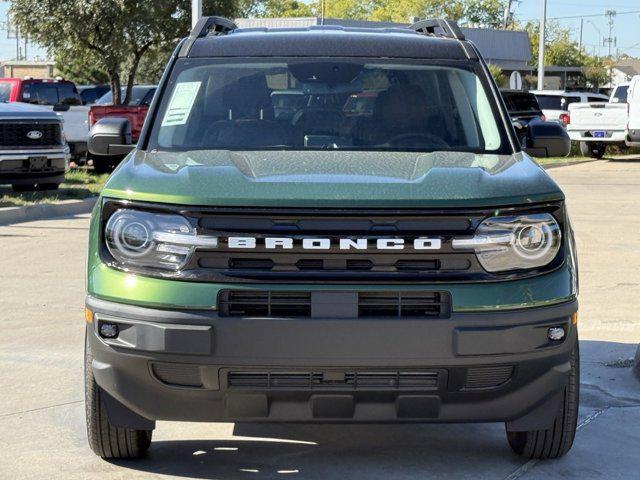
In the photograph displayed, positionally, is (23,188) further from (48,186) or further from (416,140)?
(416,140)

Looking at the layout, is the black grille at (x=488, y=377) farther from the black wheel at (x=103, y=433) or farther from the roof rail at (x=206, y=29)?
the roof rail at (x=206, y=29)

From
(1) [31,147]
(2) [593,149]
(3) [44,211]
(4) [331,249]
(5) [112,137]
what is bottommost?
(2) [593,149]

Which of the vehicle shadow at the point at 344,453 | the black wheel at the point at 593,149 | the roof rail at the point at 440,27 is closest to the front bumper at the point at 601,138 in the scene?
the black wheel at the point at 593,149

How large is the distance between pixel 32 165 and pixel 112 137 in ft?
34.7

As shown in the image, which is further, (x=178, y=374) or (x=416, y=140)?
(x=416, y=140)

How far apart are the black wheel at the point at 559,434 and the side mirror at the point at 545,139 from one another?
178 centimetres

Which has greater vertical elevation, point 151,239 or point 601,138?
point 151,239

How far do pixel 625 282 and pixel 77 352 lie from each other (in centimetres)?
495

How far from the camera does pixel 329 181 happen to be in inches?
172

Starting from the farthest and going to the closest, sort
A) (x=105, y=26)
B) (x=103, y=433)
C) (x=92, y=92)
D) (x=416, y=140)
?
(x=92, y=92) → (x=105, y=26) → (x=416, y=140) → (x=103, y=433)

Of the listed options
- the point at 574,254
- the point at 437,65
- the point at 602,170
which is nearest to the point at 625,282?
the point at 437,65

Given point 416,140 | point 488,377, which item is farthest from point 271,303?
Result: point 416,140

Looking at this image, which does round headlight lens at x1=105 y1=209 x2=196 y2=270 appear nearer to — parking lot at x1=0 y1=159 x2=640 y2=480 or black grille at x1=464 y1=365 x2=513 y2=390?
parking lot at x1=0 y1=159 x2=640 y2=480

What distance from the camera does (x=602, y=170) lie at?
26.0 meters
